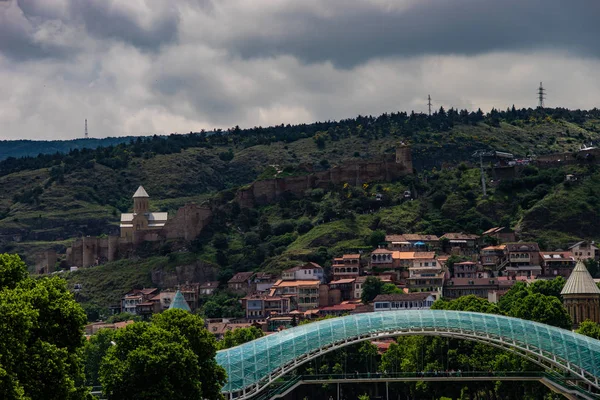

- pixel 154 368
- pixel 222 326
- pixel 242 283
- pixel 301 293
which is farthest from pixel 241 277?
pixel 154 368

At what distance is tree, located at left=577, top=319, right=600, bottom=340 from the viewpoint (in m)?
93.4

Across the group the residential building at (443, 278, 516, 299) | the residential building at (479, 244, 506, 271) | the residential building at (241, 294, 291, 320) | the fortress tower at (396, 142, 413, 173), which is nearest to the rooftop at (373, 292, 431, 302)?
the residential building at (443, 278, 516, 299)

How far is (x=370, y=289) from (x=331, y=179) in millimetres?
34595

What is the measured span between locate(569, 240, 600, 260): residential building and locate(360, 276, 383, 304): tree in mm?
19330

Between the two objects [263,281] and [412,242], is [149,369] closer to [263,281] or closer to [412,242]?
[263,281]

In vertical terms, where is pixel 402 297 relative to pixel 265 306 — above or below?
above

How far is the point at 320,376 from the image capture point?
3467 inches

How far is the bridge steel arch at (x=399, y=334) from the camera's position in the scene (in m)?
76.7

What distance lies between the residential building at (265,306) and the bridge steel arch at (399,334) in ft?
139

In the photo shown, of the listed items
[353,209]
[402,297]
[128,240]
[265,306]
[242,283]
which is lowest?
[265,306]

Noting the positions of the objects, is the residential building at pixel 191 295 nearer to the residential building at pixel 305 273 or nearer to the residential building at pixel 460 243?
the residential building at pixel 305 273

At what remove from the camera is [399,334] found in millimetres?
80875

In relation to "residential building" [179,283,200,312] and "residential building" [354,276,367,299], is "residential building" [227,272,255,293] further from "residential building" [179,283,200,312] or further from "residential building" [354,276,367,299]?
"residential building" [354,276,367,299]

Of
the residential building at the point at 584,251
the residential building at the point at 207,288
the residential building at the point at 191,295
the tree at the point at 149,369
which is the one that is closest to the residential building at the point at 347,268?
the residential building at the point at 207,288
